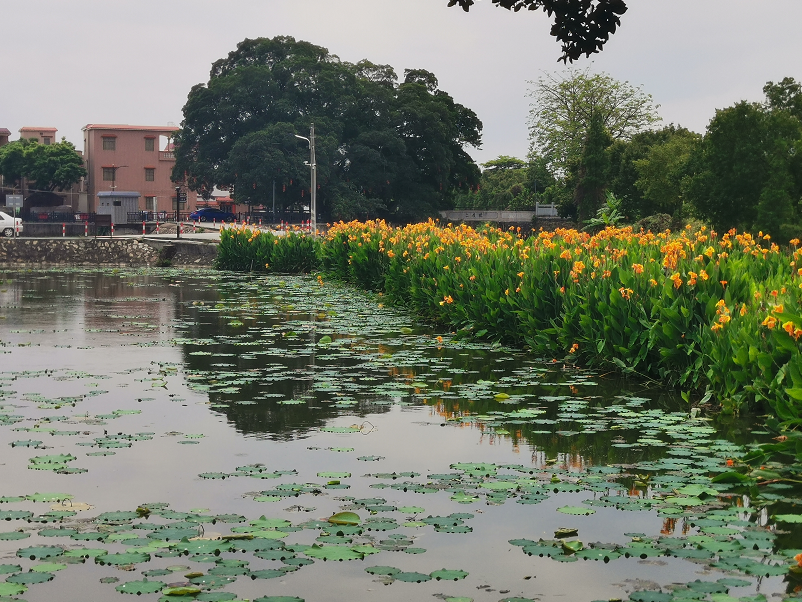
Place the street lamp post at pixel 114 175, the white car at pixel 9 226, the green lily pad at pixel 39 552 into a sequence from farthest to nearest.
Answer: the street lamp post at pixel 114 175 → the white car at pixel 9 226 → the green lily pad at pixel 39 552

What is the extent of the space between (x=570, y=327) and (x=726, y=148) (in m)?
44.5

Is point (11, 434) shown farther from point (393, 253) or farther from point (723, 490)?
point (393, 253)

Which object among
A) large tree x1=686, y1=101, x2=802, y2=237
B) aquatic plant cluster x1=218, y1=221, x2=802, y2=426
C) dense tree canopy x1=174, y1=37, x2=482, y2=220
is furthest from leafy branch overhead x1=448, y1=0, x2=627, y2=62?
dense tree canopy x1=174, y1=37, x2=482, y2=220

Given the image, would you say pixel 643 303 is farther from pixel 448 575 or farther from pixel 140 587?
pixel 140 587

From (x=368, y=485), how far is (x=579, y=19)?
4.14 m

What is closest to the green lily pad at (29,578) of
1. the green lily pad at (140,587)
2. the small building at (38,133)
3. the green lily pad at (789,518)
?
the green lily pad at (140,587)

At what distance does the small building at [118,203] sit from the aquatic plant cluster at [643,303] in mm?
71983

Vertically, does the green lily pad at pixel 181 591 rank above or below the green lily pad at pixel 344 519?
below

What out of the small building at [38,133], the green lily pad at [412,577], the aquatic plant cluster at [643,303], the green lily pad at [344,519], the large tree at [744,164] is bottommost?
the green lily pad at [412,577]

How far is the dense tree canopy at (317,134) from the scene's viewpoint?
226 feet

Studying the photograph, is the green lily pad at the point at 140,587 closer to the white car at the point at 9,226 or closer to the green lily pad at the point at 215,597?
the green lily pad at the point at 215,597

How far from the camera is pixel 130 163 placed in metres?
92.1

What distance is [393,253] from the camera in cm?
2327

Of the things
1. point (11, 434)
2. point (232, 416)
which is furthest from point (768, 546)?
point (11, 434)
